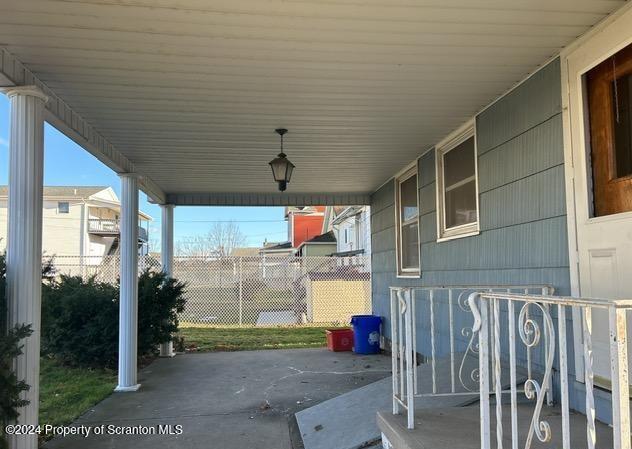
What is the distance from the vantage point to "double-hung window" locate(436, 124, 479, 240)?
17.2 feet

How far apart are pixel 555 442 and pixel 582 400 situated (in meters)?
0.75

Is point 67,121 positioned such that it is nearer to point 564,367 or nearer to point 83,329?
point 83,329

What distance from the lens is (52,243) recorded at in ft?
84.7

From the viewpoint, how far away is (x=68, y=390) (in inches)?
242

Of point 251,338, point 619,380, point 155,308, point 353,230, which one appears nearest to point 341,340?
point 251,338

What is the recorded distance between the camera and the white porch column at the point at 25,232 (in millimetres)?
3498

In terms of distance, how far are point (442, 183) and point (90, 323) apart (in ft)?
17.6

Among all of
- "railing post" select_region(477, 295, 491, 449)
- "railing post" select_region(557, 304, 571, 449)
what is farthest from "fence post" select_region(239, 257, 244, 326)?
"railing post" select_region(557, 304, 571, 449)

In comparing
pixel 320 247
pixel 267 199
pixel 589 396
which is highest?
pixel 267 199

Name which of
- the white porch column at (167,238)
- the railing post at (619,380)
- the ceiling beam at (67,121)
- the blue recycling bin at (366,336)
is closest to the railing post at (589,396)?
the railing post at (619,380)

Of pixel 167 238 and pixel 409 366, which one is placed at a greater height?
pixel 167 238

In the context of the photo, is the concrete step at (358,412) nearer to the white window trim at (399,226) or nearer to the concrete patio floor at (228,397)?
the concrete patio floor at (228,397)

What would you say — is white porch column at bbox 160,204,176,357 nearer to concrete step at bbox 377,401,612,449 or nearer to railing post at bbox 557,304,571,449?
concrete step at bbox 377,401,612,449

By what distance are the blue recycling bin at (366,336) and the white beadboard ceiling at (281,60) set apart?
4.05m
